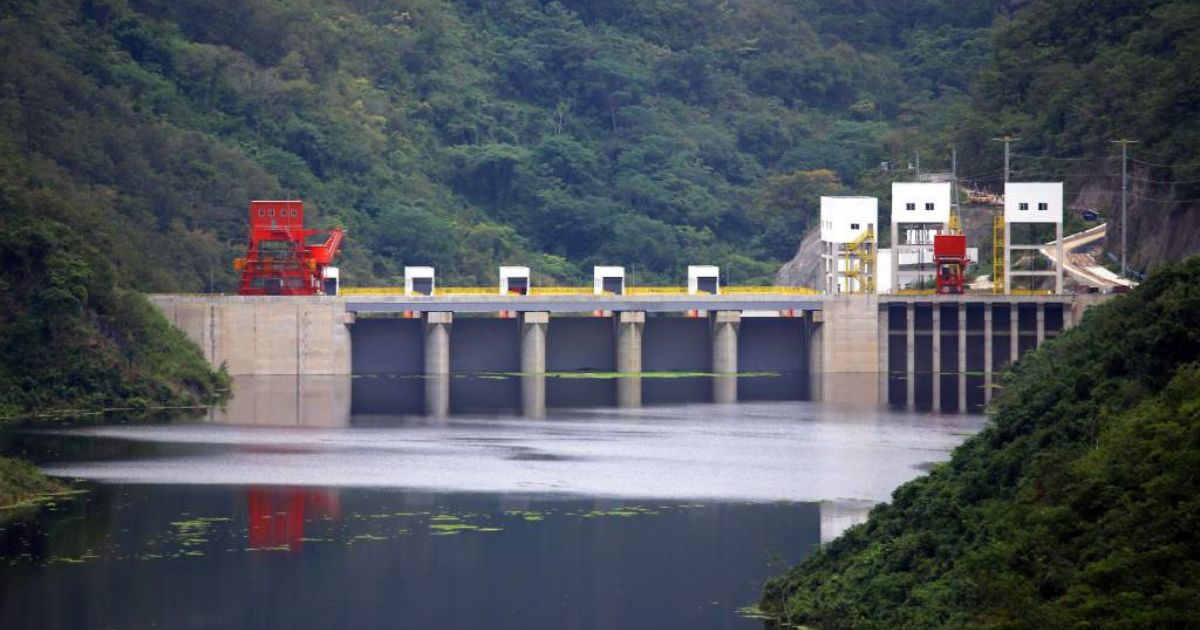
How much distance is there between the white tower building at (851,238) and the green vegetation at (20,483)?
56.5m

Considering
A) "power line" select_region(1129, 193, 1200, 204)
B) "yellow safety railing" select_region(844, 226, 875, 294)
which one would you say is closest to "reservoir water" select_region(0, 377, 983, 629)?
"power line" select_region(1129, 193, 1200, 204)

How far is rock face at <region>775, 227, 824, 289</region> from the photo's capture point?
137000 millimetres

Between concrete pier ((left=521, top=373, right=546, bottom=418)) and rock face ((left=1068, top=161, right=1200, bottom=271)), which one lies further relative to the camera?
rock face ((left=1068, top=161, right=1200, bottom=271))

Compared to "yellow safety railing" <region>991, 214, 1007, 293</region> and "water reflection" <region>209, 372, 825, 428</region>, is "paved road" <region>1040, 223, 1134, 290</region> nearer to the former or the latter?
"yellow safety railing" <region>991, 214, 1007, 293</region>

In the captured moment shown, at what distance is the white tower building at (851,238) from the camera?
120062 mm

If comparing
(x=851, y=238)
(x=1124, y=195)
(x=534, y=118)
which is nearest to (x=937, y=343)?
(x=851, y=238)

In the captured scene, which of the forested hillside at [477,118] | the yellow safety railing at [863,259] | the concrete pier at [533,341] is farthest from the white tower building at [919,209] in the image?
the forested hillside at [477,118]

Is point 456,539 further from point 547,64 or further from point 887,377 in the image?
point 547,64

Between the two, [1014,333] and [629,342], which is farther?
[629,342]

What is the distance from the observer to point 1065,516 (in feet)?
147

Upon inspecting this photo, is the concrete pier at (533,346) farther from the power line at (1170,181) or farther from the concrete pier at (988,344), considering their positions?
the power line at (1170,181)

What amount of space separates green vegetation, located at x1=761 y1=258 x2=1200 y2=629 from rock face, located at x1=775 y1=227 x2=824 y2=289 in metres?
78.3

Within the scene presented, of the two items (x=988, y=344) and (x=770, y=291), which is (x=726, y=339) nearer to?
(x=770, y=291)

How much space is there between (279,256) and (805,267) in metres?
35.3
